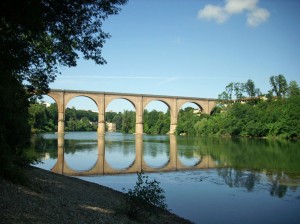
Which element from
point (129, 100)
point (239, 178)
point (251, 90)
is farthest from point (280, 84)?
point (239, 178)

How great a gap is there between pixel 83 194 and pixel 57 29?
4800 mm

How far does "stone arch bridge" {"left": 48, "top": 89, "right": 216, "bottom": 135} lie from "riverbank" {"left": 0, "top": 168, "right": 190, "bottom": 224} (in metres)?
55.5

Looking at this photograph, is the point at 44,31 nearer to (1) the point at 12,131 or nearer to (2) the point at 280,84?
(1) the point at 12,131

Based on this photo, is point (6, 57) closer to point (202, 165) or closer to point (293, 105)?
point (202, 165)

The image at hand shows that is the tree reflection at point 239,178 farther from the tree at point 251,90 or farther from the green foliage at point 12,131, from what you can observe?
the tree at point 251,90

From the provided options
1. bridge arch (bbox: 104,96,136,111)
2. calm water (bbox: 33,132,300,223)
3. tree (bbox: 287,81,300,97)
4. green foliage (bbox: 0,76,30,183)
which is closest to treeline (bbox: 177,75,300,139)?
tree (bbox: 287,81,300,97)

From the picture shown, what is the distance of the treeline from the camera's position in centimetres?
5312

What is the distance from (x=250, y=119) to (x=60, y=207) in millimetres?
55917

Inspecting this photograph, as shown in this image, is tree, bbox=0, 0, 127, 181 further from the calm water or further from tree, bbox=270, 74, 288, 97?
tree, bbox=270, 74, 288, 97

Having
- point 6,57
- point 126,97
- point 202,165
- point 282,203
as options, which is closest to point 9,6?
point 6,57

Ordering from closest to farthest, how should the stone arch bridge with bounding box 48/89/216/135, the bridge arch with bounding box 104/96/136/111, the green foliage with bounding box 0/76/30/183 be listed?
the green foliage with bounding box 0/76/30/183 < the stone arch bridge with bounding box 48/89/216/135 < the bridge arch with bounding box 104/96/136/111

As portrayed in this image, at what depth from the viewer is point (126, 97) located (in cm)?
7262

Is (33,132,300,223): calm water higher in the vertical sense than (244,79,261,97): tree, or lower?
lower

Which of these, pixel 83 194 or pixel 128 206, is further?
pixel 83 194
